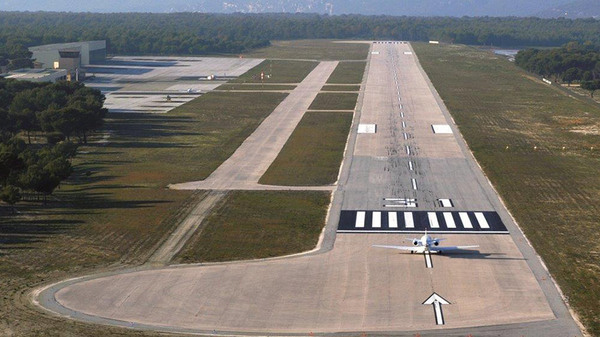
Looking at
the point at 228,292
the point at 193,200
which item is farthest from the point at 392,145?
the point at 228,292

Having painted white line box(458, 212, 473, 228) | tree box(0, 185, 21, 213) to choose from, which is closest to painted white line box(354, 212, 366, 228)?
painted white line box(458, 212, 473, 228)

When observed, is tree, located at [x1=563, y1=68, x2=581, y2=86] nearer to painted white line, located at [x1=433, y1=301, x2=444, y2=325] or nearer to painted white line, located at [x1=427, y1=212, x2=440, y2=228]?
painted white line, located at [x1=427, y1=212, x2=440, y2=228]

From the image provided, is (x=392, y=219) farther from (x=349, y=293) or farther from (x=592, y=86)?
(x=592, y=86)

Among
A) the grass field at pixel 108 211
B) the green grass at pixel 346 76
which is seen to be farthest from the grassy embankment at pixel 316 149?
the green grass at pixel 346 76

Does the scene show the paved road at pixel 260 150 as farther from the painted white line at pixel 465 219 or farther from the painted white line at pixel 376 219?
the painted white line at pixel 465 219

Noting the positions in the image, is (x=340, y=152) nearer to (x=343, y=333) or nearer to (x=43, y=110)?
(x=43, y=110)

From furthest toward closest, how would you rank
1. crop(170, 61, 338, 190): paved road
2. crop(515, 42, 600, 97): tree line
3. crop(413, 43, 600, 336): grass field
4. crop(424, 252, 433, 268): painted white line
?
crop(515, 42, 600, 97): tree line, crop(170, 61, 338, 190): paved road, crop(413, 43, 600, 336): grass field, crop(424, 252, 433, 268): painted white line
